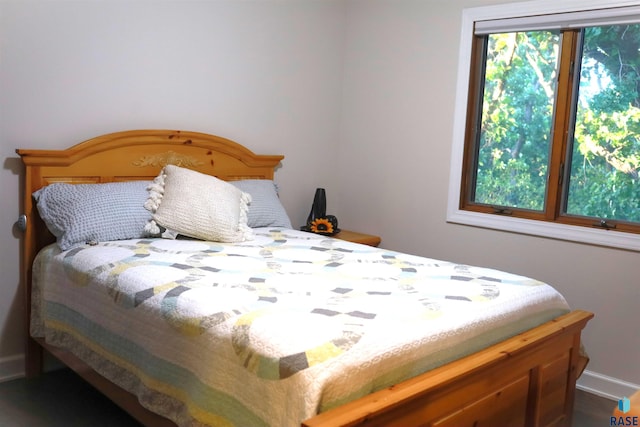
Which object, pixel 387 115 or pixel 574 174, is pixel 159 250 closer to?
pixel 387 115

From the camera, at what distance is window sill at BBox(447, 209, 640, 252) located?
3.04m

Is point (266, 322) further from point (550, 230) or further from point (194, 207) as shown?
point (550, 230)

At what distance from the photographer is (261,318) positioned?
1.82 m

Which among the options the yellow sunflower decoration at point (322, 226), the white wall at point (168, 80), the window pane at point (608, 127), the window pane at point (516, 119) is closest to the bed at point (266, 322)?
the white wall at point (168, 80)

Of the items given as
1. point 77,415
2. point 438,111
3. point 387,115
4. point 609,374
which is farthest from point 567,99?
point 77,415

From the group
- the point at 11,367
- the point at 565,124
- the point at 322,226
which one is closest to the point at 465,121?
the point at 565,124

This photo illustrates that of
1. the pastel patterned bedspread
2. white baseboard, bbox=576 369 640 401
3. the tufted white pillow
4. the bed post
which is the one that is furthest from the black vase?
white baseboard, bbox=576 369 640 401

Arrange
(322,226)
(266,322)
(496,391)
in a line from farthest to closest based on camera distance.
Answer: (322,226)
(496,391)
(266,322)

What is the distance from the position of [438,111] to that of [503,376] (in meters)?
2.03

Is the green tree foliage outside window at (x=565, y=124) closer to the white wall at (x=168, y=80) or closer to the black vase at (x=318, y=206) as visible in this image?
the black vase at (x=318, y=206)

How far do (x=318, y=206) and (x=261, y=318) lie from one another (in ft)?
7.11

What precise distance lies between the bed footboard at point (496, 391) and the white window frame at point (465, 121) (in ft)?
2.47

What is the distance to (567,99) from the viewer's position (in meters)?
3.25

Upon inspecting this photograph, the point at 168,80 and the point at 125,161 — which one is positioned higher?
the point at 168,80
